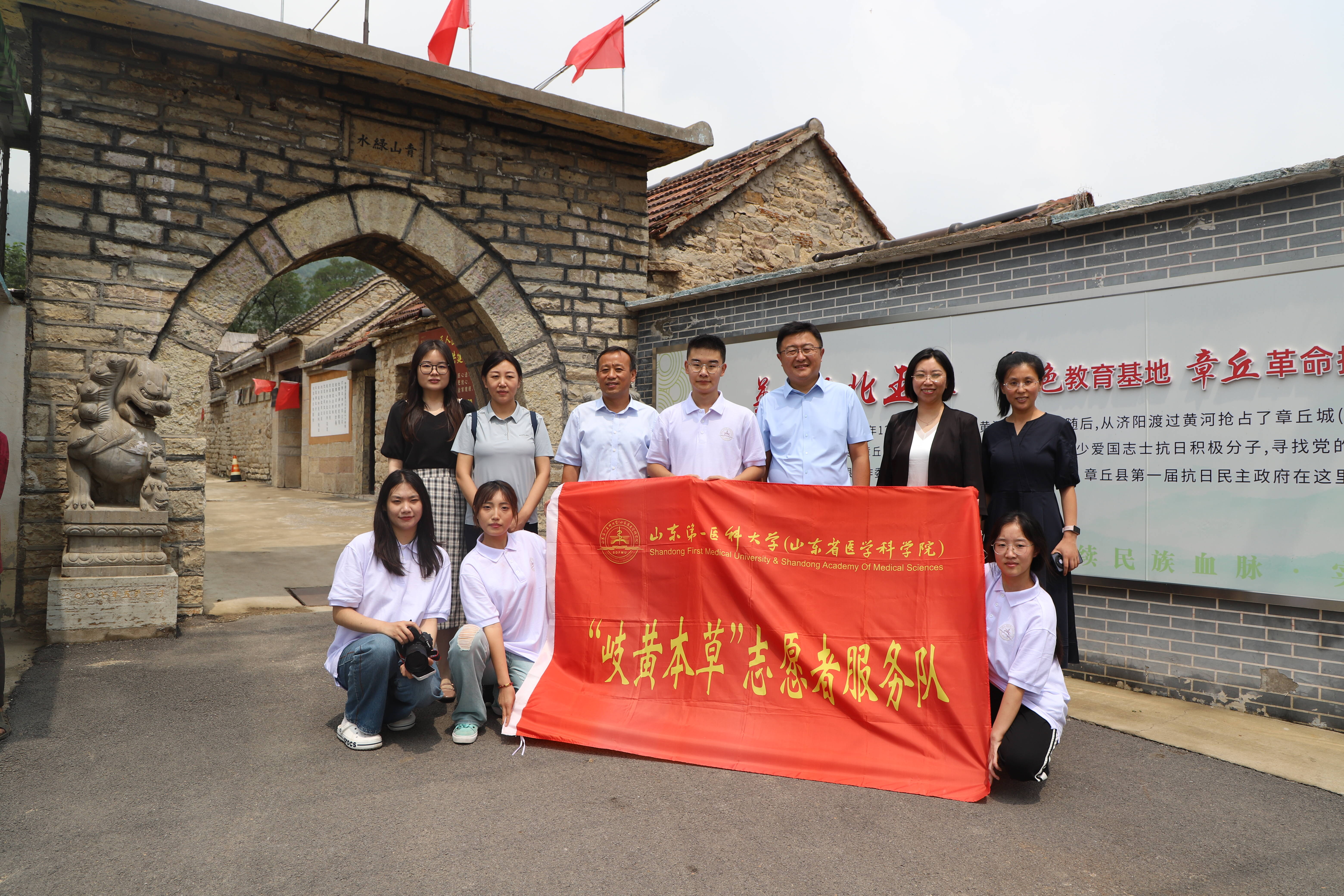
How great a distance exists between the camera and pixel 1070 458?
314cm

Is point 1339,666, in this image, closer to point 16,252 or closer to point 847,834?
point 847,834

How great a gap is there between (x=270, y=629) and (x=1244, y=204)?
5.78 metres

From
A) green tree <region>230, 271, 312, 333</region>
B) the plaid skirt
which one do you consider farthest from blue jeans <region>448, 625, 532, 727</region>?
green tree <region>230, 271, 312, 333</region>

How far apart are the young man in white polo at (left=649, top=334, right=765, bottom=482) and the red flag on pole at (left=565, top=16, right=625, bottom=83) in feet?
14.9

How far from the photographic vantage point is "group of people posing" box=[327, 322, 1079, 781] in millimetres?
2814

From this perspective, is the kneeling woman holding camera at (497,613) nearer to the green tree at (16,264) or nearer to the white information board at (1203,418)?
the white information board at (1203,418)

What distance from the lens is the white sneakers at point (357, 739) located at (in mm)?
3025

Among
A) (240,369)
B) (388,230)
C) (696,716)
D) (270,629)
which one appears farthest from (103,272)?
(240,369)

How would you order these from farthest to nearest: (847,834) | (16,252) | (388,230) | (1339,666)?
(16,252), (388,230), (1339,666), (847,834)

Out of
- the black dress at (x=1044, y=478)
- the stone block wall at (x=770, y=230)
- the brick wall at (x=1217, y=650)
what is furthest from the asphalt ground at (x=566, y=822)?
the stone block wall at (x=770, y=230)

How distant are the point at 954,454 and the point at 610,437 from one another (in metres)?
1.52

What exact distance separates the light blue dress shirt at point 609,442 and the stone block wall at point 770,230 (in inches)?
155

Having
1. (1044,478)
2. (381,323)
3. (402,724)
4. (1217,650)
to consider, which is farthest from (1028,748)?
(381,323)

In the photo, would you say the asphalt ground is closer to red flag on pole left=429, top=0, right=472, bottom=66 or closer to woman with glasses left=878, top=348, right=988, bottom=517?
woman with glasses left=878, top=348, right=988, bottom=517
